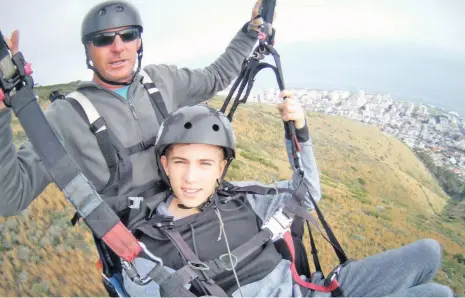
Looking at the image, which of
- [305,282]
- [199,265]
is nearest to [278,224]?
[305,282]

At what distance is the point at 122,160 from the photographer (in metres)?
2.70

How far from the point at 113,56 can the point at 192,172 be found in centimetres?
121

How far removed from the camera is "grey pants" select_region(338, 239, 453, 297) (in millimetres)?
2277

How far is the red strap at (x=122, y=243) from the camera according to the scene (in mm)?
2059

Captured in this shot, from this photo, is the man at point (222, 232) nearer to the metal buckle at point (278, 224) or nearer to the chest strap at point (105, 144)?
the metal buckle at point (278, 224)

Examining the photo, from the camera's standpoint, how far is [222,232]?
2.49 metres

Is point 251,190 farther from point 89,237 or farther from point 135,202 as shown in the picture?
point 89,237

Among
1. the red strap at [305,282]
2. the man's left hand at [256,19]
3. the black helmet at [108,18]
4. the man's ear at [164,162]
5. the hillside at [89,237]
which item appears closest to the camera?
the red strap at [305,282]

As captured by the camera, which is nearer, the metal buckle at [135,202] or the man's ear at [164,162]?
the metal buckle at [135,202]

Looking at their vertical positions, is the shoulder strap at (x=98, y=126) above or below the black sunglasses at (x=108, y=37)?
below

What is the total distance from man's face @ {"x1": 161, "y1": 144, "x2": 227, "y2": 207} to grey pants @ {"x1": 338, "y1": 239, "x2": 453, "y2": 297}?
1114 mm

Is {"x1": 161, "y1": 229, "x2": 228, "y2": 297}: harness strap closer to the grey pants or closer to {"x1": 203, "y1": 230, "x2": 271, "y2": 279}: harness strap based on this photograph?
{"x1": 203, "y1": 230, "x2": 271, "y2": 279}: harness strap

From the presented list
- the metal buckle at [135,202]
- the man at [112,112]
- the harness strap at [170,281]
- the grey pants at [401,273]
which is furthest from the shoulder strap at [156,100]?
the grey pants at [401,273]

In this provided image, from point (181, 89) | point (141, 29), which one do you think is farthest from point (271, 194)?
point (141, 29)
